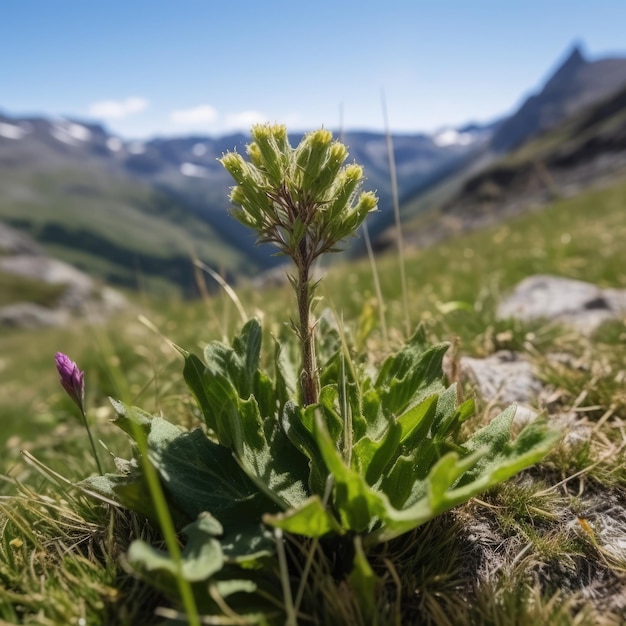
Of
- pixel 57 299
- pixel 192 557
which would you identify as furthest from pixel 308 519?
pixel 57 299

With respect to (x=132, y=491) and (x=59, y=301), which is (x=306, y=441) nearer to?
(x=132, y=491)

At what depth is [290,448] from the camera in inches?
93.4

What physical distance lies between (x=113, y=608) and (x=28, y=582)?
0.34 metres

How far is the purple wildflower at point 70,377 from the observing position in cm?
241

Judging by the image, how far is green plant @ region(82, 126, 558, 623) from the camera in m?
1.87

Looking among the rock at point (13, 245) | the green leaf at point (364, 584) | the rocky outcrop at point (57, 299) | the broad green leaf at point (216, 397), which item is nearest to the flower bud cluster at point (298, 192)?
the broad green leaf at point (216, 397)

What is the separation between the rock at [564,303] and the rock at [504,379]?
850mm

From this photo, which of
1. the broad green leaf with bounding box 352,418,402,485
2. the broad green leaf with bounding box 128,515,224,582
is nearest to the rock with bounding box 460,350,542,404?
the broad green leaf with bounding box 352,418,402,485

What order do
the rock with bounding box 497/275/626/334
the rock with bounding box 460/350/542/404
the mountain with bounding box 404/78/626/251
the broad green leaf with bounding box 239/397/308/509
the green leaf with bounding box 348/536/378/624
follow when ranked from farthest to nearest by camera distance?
the mountain with bounding box 404/78/626/251, the rock with bounding box 497/275/626/334, the rock with bounding box 460/350/542/404, the broad green leaf with bounding box 239/397/308/509, the green leaf with bounding box 348/536/378/624

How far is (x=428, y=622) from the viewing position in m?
1.84

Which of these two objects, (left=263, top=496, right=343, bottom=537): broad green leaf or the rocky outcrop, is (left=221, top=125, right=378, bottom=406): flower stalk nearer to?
(left=263, top=496, right=343, bottom=537): broad green leaf

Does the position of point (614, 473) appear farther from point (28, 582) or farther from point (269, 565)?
point (28, 582)

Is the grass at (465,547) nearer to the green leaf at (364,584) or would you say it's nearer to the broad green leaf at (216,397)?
the green leaf at (364,584)

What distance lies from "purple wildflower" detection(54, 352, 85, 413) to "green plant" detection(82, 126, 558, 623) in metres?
0.28
